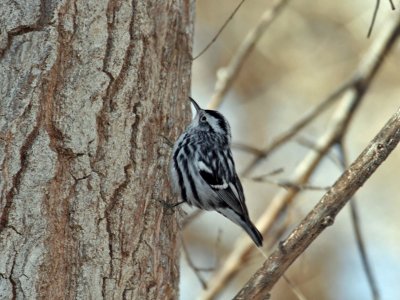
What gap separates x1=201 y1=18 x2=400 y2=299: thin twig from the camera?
624 centimetres

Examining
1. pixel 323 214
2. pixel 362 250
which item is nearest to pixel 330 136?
pixel 362 250

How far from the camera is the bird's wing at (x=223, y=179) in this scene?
17.1 feet

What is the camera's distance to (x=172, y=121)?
440cm

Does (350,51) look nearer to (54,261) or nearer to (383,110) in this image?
(383,110)

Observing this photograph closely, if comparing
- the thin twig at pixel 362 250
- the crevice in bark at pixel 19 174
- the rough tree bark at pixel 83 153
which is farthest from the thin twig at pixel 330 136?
the crevice in bark at pixel 19 174

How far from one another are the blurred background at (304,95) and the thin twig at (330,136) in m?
2.90

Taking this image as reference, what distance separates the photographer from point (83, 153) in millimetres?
3770

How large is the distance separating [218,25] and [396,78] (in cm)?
225

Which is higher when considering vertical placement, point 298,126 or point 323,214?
point 298,126

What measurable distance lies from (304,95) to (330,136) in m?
3.91

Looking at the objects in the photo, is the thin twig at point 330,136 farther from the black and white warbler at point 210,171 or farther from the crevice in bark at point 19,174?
the crevice in bark at point 19,174

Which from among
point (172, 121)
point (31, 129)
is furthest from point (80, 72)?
point (172, 121)

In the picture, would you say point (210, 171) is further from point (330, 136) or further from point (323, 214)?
point (323, 214)

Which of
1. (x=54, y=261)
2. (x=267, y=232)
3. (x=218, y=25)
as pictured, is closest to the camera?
(x=54, y=261)
